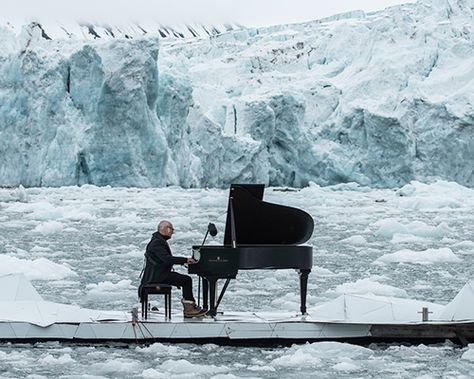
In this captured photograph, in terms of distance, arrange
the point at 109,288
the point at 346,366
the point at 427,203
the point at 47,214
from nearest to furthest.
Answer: the point at 346,366 < the point at 109,288 < the point at 47,214 < the point at 427,203

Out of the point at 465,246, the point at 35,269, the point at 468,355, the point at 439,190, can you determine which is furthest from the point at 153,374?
the point at 439,190

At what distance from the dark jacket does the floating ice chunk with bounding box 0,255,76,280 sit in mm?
5351

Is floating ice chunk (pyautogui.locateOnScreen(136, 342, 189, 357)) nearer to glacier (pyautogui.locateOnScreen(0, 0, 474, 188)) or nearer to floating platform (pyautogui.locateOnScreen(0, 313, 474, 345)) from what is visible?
floating platform (pyautogui.locateOnScreen(0, 313, 474, 345))

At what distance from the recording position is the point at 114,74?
43.4 metres

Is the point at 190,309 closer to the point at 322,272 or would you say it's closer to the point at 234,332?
the point at 234,332

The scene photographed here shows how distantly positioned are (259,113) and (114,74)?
443 inches

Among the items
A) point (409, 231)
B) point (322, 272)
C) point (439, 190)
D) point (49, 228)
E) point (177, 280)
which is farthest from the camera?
point (439, 190)

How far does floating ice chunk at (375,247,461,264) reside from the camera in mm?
16766

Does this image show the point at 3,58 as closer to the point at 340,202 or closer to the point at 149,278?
the point at 340,202

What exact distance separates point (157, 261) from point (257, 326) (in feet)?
3.58

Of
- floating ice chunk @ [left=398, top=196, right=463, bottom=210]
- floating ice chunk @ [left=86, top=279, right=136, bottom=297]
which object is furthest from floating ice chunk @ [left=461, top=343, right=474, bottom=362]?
floating ice chunk @ [left=398, top=196, right=463, bottom=210]

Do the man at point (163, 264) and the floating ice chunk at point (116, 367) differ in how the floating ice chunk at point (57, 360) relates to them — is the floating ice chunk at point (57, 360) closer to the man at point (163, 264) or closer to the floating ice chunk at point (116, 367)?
the floating ice chunk at point (116, 367)

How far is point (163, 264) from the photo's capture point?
8344mm

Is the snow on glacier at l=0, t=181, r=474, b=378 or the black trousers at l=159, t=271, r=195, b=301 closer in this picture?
the snow on glacier at l=0, t=181, r=474, b=378
